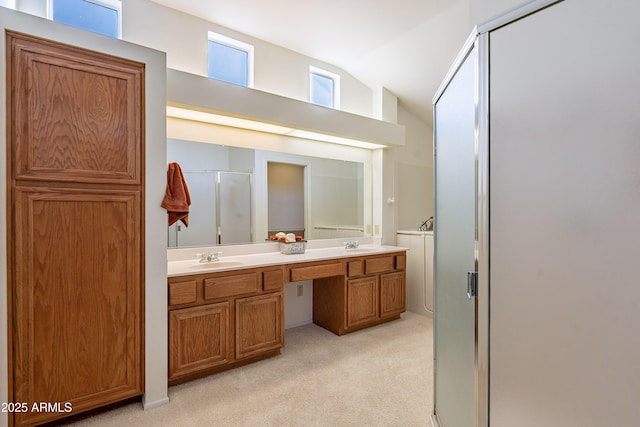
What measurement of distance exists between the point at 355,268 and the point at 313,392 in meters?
1.37

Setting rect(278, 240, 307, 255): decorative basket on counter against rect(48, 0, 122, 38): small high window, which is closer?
rect(48, 0, 122, 38): small high window

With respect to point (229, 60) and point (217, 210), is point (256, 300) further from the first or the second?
point (229, 60)

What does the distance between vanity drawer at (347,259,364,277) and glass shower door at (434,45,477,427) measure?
A: 157cm

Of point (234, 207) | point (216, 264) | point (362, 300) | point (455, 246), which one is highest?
point (234, 207)

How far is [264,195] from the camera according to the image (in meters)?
3.37

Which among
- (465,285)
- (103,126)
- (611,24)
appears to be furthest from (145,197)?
(611,24)

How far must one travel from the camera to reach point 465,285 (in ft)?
4.25

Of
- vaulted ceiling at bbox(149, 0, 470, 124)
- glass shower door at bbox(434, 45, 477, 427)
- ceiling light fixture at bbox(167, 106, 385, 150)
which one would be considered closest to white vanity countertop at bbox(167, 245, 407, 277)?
ceiling light fixture at bbox(167, 106, 385, 150)

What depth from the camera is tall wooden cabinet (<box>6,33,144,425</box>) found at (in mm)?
1718

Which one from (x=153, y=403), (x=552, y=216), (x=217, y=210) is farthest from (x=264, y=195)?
(x=552, y=216)

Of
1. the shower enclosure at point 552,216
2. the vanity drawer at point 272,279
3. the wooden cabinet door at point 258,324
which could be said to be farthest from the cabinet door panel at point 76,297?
the shower enclosure at point 552,216

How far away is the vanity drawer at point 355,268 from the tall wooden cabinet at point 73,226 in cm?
194

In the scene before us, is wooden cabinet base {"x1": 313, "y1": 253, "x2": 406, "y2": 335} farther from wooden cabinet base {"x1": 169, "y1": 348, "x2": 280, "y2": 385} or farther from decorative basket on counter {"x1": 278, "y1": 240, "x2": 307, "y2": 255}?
wooden cabinet base {"x1": 169, "y1": 348, "x2": 280, "y2": 385}

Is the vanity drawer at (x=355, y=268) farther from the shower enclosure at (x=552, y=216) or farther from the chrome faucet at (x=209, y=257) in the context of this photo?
the shower enclosure at (x=552, y=216)
